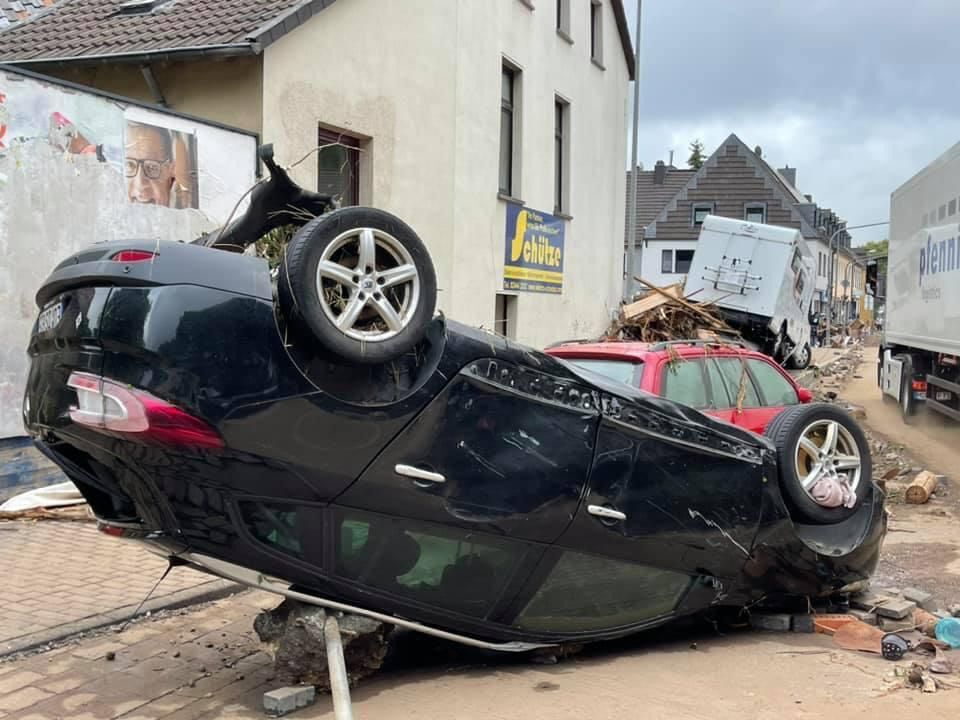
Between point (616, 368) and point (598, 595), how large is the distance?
3241mm

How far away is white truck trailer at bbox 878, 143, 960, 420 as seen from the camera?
13.5 metres

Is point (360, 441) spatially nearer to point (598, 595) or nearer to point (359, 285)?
point (359, 285)

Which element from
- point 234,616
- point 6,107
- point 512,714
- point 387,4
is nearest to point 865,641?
point 512,714

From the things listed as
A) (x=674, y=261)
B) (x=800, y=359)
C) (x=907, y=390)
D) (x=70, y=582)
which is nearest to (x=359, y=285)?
(x=70, y=582)

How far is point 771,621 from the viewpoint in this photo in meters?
5.71

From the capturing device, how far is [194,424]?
11.4 feet

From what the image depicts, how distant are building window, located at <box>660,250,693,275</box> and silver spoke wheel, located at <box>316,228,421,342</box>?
54.2 meters

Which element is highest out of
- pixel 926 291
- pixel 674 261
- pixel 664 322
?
pixel 674 261

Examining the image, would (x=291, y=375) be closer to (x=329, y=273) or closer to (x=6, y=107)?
(x=329, y=273)

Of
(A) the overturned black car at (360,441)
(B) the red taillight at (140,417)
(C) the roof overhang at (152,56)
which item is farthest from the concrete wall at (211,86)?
(B) the red taillight at (140,417)

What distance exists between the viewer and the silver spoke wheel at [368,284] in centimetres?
359

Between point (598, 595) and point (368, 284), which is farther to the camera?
point (598, 595)

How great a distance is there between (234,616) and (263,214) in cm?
282

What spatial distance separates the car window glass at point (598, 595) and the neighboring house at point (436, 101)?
3.27 m
